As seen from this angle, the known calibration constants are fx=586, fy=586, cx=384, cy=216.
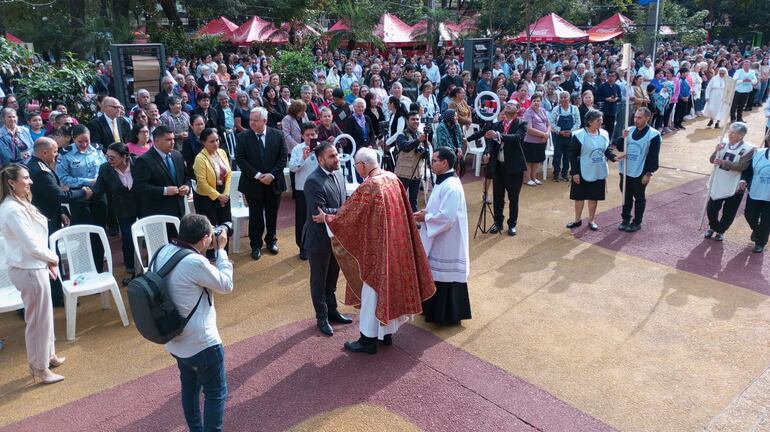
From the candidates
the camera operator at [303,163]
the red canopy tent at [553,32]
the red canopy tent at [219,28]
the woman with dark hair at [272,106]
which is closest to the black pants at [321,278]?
the camera operator at [303,163]

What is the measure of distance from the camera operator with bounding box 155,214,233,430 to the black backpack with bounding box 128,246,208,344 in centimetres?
5

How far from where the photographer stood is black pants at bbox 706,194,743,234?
7.96m

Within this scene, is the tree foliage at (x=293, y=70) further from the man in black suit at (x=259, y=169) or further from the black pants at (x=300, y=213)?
the black pants at (x=300, y=213)

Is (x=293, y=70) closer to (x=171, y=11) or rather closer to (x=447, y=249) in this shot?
(x=447, y=249)

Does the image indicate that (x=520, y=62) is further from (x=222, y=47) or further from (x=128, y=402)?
(x=128, y=402)

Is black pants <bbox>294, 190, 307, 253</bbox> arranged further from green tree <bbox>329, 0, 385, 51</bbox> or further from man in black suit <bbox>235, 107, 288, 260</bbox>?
green tree <bbox>329, 0, 385, 51</bbox>

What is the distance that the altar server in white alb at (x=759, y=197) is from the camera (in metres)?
7.55

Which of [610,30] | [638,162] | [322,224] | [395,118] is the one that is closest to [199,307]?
[322,224]

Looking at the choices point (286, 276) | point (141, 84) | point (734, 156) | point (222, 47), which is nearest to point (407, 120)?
point (286, 276)

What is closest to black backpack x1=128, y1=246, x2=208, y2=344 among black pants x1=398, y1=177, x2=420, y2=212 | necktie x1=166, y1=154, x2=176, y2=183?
necktie x1=166, y1=154, x2=176, y2=183

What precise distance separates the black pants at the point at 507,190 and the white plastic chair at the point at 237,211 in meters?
3.56

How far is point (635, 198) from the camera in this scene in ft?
28.2

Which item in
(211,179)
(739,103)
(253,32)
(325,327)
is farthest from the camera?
(253,32)

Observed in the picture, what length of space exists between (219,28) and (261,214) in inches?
840
